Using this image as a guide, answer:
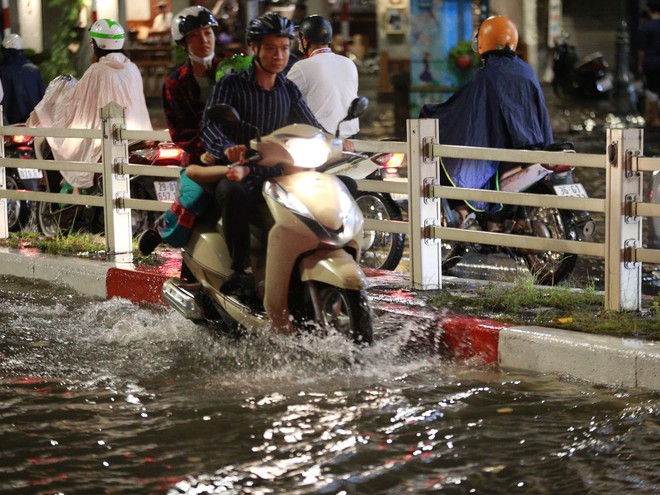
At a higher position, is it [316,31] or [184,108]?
[316,31]

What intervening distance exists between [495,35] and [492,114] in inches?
21.9

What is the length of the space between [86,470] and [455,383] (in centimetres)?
198

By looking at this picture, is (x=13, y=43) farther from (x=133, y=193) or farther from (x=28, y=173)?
(x=133, y=193)

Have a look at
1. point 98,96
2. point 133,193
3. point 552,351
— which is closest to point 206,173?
point 552,351

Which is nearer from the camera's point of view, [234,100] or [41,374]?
[41,374]

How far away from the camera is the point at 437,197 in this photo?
297 inches

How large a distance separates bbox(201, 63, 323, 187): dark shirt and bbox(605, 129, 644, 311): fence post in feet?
5.59

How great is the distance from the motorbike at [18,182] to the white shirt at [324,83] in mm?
3364

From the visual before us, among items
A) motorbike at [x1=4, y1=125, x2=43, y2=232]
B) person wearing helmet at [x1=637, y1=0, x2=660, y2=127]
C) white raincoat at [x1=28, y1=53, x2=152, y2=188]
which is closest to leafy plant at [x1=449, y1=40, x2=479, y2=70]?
person wearing helmet at [x1=637, y1=0, x2=660, y2=127]

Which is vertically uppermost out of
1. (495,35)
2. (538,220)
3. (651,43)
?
(495,35)

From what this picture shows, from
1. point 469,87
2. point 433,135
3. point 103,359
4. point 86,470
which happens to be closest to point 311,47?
point 469,87

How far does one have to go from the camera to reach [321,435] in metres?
5.02

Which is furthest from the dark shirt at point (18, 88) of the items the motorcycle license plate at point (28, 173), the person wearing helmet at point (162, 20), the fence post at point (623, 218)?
the person wearing helmet at point (162, 20)

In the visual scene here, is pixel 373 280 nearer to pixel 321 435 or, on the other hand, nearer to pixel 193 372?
pixel 193 372
